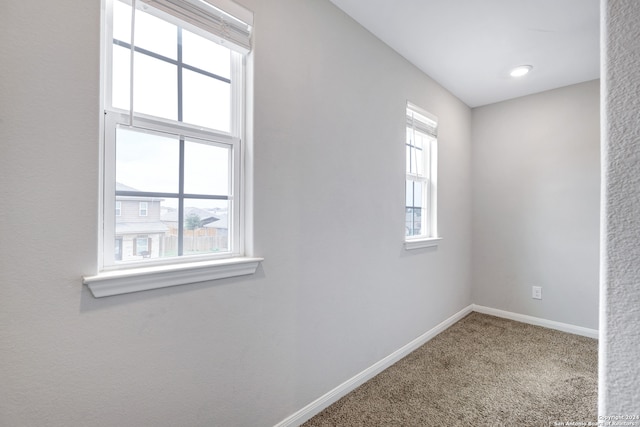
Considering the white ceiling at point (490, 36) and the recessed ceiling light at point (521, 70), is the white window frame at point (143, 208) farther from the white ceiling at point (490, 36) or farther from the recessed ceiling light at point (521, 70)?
the recessed ceiling light at point (521, 70)

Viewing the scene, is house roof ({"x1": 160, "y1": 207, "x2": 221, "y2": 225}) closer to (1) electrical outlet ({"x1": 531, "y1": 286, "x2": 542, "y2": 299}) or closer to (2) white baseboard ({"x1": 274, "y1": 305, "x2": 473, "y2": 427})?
(2) white baseboard ({"x1": 274, "y1": 305, "x2": 473, "y2": 427})

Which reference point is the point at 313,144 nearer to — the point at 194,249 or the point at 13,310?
the point at 194,249

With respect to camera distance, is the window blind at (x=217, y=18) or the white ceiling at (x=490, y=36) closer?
the window blind at (x=217, y=18)

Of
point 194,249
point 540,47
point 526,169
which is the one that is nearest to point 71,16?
point 194,249

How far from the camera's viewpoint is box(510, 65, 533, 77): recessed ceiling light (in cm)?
271

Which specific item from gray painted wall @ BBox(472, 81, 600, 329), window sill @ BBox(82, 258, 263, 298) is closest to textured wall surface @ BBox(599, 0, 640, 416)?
window sill @ BBox(82, 258, 263, 298)

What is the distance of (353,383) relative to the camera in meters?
2.08

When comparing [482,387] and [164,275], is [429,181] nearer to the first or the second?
[482,387]

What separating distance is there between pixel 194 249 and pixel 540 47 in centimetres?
296

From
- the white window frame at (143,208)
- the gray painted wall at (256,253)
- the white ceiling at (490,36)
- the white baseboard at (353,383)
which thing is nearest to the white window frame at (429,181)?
the gray painted wall at (256,253)

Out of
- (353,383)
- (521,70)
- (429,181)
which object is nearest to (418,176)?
(429,181)

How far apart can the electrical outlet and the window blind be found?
3702mm

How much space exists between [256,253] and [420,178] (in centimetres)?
200

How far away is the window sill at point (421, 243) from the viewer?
8.50ft
